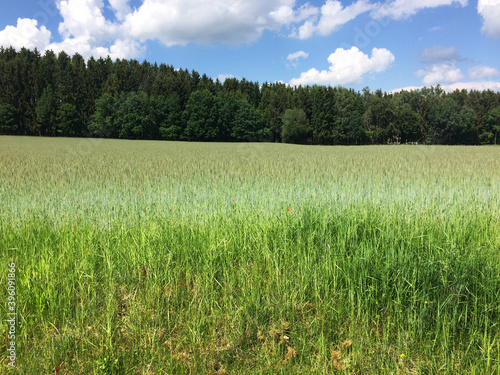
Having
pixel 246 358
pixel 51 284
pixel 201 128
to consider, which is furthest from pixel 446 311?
pixel 201 128

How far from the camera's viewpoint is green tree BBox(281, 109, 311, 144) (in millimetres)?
75250

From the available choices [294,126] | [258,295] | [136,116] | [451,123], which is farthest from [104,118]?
[451,123]

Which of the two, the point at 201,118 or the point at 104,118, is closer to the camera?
the point at 104,118

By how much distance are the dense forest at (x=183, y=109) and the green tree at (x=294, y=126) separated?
24 cm

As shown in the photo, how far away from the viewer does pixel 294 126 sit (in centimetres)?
7519

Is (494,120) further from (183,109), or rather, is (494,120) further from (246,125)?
(183,109)

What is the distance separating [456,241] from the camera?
408cm

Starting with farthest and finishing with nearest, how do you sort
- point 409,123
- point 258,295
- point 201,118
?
point 409,123
point 201,118
point 258,295

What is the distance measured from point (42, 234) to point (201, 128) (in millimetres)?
69290

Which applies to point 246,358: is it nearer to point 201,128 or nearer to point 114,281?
point 114,281

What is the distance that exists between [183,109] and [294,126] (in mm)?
26969

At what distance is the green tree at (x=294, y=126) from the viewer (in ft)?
247

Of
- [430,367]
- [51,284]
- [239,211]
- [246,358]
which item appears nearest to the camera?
[430,367]

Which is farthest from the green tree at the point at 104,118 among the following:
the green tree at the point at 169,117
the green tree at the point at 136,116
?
the green tree at the point at 169,117
